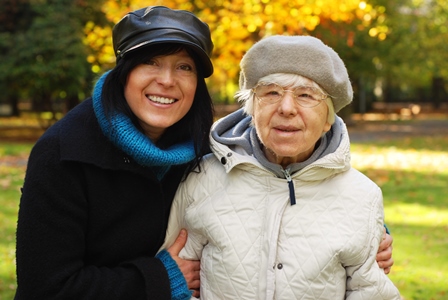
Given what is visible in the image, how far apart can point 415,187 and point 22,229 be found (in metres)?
8.91

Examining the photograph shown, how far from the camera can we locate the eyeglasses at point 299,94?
2.45 metres

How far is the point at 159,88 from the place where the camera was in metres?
2.55

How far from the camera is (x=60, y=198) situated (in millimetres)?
2350

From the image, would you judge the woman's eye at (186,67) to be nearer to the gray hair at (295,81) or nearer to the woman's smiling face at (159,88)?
the woman's smiling face at (159,88)

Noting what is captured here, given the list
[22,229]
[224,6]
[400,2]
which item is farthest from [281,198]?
[400,2]

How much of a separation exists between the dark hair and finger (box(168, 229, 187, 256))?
311 mm

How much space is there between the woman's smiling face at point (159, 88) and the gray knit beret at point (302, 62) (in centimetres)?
32

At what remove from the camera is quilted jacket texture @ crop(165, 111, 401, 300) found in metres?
2.43

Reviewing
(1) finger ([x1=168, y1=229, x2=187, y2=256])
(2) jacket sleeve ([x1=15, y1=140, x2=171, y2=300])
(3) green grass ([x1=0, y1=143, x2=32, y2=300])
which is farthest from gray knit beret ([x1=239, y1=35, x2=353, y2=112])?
(3) green grass ([x1=0, y1=143, x2=32, y2=300])

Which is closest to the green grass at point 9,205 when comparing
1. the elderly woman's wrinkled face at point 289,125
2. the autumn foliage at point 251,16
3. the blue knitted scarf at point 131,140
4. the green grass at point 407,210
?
the green grass at point 407,210

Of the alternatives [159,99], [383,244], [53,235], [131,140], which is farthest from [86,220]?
[383,244]

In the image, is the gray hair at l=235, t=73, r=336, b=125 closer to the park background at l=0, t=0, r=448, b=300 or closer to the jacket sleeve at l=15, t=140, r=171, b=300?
the jacket sleeve at l=15, t=140, r=171, b=300

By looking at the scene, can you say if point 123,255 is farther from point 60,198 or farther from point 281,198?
point 281,198

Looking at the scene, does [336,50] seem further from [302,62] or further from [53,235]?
[53,235]
